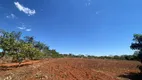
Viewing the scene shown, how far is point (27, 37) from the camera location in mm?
63156

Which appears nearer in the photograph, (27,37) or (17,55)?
(17,55)

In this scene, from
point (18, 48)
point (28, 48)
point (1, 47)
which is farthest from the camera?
point (28, 48)

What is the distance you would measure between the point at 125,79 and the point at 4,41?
1754cm

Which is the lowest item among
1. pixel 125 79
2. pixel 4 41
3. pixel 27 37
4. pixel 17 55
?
pixel 125 79

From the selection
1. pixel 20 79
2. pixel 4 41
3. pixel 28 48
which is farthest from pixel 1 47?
pixel 20 79

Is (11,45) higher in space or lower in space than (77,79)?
higher

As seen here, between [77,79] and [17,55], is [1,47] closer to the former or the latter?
[17,55]

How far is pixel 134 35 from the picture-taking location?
27969 mm

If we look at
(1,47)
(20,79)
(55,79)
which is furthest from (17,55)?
(55,79)

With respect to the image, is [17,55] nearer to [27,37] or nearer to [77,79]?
[77,79]

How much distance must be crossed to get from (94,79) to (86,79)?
Answer: 2.73ft

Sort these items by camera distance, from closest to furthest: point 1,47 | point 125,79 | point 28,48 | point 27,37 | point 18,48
A: point 125,79 → point 1,47 → point 18,48 → point 28,48 → point 27,37

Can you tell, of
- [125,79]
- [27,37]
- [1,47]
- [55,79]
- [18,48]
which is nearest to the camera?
[55,79]

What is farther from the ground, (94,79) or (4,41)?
(4,41)
